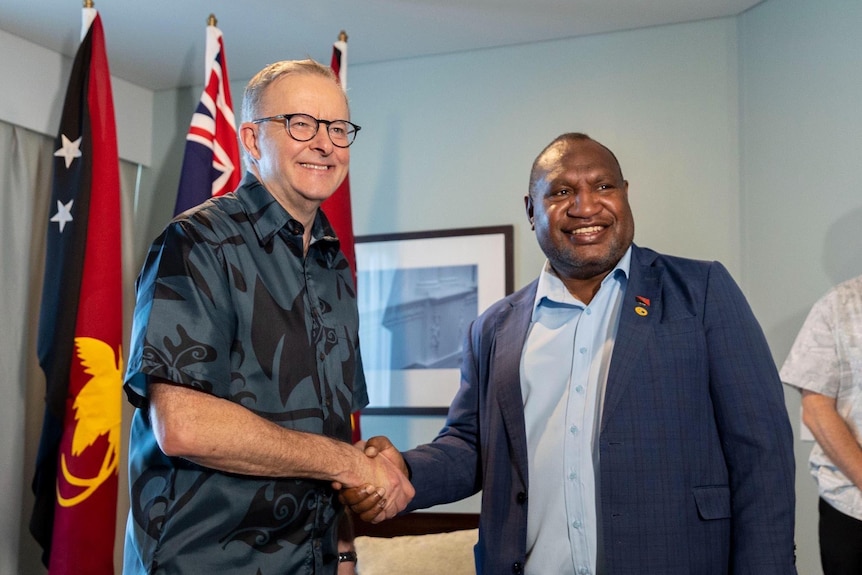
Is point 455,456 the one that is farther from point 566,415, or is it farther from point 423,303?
point 423,303

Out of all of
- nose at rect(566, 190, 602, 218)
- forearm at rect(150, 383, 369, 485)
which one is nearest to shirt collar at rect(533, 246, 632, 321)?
nose at rect(566, 190, 602, 218)

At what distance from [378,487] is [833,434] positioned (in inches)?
61.8

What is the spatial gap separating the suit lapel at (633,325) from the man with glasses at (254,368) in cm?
56

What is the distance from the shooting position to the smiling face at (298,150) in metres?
1.84

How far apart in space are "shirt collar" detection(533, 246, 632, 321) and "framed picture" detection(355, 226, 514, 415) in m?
1.84

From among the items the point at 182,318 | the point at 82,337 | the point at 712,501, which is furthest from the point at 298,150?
the point at 82,337

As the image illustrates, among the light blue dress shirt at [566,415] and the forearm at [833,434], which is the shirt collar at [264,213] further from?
the forearm at [833,434]

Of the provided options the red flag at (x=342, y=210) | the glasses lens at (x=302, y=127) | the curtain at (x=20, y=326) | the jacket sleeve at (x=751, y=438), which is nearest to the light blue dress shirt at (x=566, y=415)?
the jacket sleeve at (x=751, y=438)

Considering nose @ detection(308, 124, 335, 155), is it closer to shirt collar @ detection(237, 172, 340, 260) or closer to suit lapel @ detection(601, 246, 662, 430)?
shirt collar @ detection(237, 172, 340, 260)

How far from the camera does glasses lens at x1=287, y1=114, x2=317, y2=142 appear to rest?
185 centimetres

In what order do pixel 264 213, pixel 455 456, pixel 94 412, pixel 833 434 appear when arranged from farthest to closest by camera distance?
pixel 94 412 < pixel 833 434 < pixel 455 456 < pixel 264 213

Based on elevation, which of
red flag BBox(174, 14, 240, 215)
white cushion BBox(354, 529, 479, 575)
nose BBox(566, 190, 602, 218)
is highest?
red flag BBox(174, 14, 240, 215)

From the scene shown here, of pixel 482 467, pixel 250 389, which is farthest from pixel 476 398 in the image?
pixel 250 389

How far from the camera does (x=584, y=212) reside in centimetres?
208
